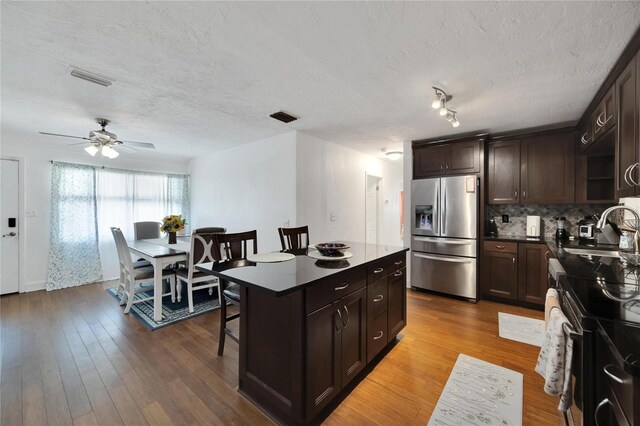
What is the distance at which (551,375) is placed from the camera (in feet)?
3.95

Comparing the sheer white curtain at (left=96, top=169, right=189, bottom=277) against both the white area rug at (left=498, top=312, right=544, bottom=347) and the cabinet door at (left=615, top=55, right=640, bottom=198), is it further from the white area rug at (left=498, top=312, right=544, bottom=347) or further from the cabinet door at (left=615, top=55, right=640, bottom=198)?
the cabinet door at (left=615, top=55, right=640, bottom=198)

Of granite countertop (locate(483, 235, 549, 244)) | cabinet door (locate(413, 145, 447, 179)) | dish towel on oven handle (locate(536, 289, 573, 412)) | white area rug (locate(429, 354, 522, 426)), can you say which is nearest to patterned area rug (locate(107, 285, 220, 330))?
white area rug (locate(429, 354, 522, 426))

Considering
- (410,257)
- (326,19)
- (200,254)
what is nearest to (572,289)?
(326,19)

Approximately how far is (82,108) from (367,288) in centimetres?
355

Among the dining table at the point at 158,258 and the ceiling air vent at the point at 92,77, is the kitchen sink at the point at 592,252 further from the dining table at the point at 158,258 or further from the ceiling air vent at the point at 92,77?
the ceiling air vent at the point at 92,77

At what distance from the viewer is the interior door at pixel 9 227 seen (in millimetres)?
3967

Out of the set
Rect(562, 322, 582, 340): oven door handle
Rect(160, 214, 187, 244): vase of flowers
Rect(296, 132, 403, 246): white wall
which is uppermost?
Rect(296, 132, 403, 246): white wall

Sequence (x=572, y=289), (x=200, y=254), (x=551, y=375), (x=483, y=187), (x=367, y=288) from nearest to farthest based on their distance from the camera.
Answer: (x=551, y=375) → (x=572, y=289) → (x=367, y=288) → (x=200, y=254) → (x=483, y=187)

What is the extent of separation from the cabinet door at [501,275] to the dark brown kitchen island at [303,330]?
244 centimetres

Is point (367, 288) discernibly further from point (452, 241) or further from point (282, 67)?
point (452, 241)

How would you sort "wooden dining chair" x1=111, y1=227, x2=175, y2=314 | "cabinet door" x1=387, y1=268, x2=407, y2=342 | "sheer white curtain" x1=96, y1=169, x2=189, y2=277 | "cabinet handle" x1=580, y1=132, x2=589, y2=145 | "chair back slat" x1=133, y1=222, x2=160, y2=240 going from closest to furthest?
"cabinet door" x1=387, y1=268, x2=407, y2=342 < "cabinet handle" x1=580, y1=132, x2=589, y2=145 < "wooden dining chair" x1=111, y1=227, x2=175, y2=314 < "chair back slat" x1=133, y1=222, x2=160, y2=240 < "sheer white curtain" x1=96, y1=169, x2=189, y2=277

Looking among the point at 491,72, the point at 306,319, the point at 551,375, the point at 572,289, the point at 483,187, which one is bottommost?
the point at 551,375

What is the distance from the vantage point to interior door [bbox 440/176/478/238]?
3611 millimetres

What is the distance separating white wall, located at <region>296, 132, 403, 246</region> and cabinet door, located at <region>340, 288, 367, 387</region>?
2.06 m
